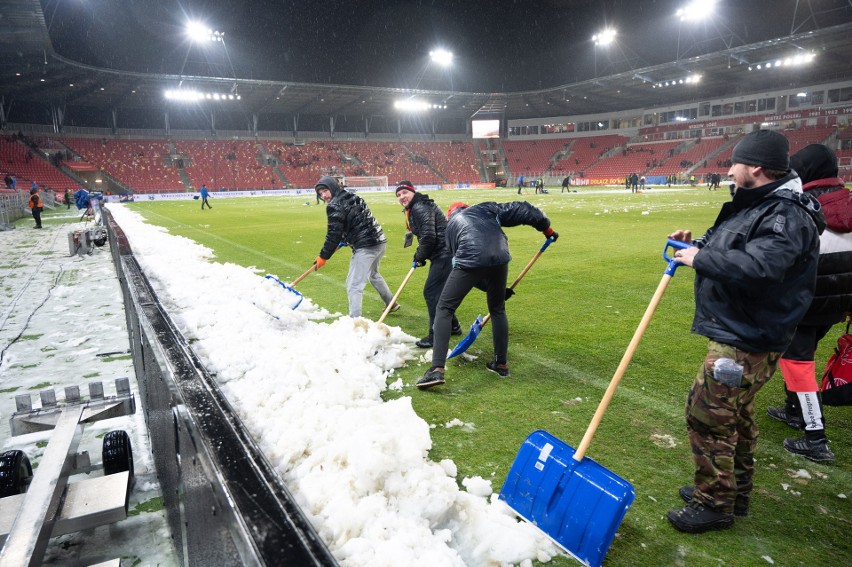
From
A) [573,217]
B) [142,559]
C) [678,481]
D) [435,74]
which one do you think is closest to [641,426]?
[678,481]

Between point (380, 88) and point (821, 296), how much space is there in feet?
179

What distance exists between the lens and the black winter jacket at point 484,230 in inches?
164

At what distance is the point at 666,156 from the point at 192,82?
4964 centimetres

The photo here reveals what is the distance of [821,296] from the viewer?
3.08 m

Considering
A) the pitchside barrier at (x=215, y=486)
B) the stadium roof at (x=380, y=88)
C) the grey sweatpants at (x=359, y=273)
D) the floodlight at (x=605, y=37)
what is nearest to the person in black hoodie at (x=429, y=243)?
the grey sweatpants at (x=359, y=273)

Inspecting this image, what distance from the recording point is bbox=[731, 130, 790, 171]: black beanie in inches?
89.3

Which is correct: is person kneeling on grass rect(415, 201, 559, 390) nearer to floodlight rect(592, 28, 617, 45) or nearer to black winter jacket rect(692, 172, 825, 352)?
black winter jacket rect(692, 172, 825, 352)

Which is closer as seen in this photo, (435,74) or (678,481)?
(678,481)

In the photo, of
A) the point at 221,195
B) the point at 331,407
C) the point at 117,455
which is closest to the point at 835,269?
the point at 331,407

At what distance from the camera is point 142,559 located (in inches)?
87.7

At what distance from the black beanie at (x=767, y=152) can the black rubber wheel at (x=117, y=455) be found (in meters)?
3.33

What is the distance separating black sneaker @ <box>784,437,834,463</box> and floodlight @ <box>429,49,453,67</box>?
206ft

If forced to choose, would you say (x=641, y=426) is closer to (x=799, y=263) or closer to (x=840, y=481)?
(x=840, y=481)

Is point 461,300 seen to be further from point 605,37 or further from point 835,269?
point 605,37
